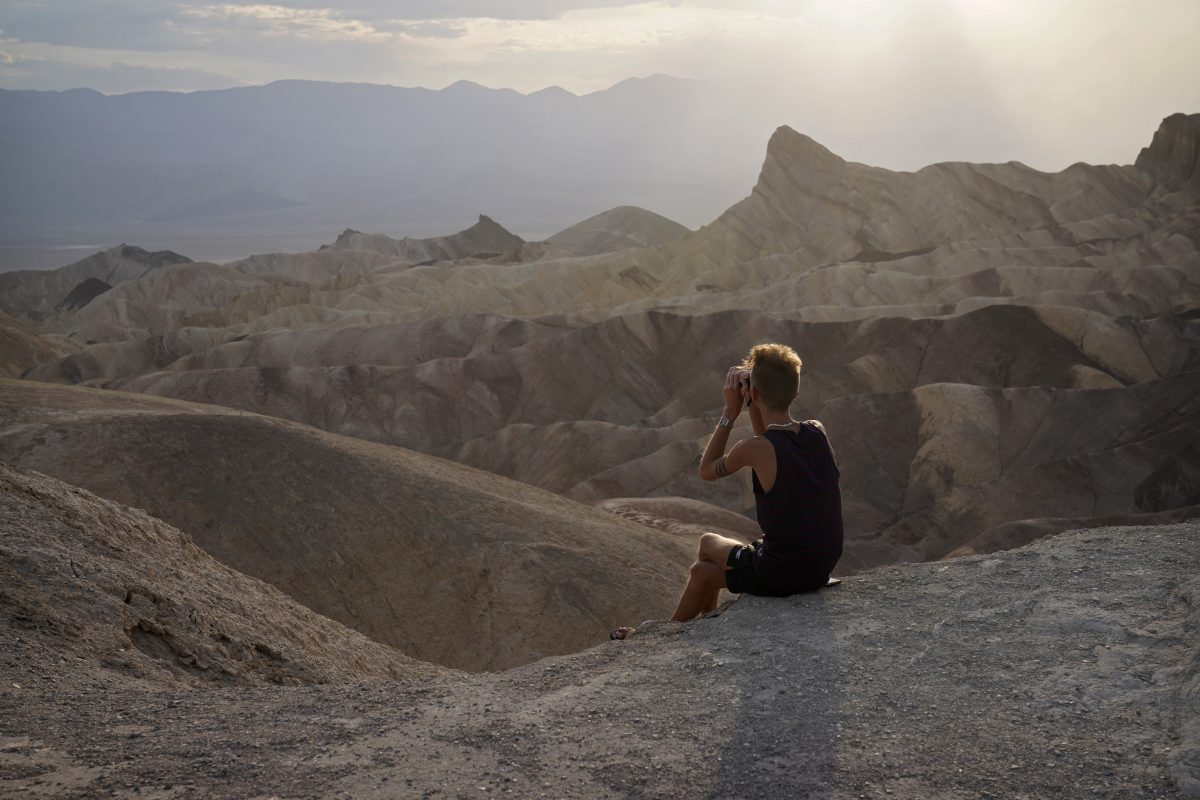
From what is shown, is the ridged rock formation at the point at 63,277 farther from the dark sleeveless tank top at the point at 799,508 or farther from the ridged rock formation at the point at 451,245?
the dark sleeveless tank top at the point at 799,508

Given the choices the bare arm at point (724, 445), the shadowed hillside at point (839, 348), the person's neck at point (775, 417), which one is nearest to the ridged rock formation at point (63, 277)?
the shadowed hillside at point (839, 348)

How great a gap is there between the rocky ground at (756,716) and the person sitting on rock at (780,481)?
0.62ft

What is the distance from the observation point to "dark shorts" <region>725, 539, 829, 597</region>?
250 inches

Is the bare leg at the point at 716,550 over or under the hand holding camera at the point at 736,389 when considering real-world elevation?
under

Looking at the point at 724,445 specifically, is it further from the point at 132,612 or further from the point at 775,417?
the point at 132,612

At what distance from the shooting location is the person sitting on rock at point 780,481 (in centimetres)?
606

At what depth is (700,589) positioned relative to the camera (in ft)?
21.9

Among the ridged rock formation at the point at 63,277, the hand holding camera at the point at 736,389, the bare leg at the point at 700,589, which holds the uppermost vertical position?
the hand holding camera at the point at 736,389

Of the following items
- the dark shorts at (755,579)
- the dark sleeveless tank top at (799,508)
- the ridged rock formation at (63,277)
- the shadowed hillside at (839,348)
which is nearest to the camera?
the dark sleeveless tank top at (799,508)

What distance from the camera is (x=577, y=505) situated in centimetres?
2220

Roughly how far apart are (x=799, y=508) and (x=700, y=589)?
0.93 meters

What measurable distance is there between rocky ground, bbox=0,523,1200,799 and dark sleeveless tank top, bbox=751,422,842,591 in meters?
0.26

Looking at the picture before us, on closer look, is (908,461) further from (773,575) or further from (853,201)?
(853,201)

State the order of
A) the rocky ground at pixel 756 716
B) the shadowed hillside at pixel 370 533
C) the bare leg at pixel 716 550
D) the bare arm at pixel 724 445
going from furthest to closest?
the shadowed hillside at pixel 370 533 < the bare leg at pixel 716 550 < the bare arm at pixel 724 445 < the rocky ground at pixel 756 716
